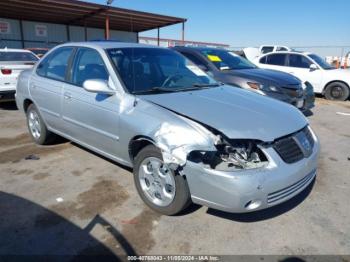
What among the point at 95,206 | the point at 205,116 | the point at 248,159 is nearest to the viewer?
the point at 248,159

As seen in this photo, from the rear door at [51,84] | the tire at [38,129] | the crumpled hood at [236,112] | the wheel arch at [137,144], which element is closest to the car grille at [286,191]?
the crumpled hood at [236,112]

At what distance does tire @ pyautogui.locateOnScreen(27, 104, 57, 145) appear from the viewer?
16.7 ft

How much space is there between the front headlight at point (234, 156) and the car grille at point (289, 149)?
0.19m

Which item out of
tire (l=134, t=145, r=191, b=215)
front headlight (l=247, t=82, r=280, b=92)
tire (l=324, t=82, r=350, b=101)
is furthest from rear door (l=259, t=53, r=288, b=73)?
tire (l=134, t=145, r=191, b=215)

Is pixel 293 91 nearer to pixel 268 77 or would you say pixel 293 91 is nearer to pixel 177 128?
pixel 268 77


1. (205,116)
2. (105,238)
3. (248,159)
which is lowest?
(105,238)

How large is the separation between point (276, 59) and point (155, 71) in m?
8.55

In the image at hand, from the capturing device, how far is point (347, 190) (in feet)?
12.5

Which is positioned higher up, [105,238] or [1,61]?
[1,61]

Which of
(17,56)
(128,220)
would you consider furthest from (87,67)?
(17,56)

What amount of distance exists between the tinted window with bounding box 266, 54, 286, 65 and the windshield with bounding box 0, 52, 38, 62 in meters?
7.89

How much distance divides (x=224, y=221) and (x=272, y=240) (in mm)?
494

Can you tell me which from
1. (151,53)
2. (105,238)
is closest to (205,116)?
(105,238)

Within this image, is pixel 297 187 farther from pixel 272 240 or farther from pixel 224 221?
pixel 224 221
